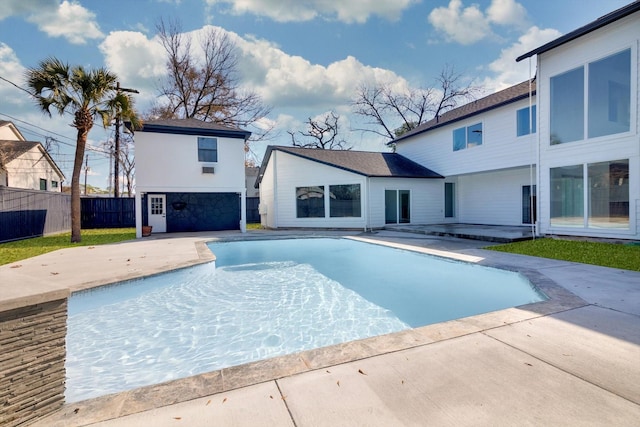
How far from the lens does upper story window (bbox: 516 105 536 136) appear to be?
11.6 meters

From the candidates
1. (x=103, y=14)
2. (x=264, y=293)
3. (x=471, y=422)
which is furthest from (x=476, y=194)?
(x=103, y=14)

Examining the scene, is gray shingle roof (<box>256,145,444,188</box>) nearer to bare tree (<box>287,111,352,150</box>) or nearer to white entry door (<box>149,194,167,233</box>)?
white entry door (<box>149,194,167,233</box>)

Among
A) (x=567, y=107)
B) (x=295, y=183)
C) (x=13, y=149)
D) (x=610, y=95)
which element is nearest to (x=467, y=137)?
(x=567, y=107)

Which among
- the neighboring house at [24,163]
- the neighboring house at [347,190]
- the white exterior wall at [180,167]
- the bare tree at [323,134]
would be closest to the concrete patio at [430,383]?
the neighboring house at [347,190]

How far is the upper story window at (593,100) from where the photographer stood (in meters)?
8.13

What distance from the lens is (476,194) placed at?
15727 millimetres

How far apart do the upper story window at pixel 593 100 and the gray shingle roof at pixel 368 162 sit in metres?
6.60

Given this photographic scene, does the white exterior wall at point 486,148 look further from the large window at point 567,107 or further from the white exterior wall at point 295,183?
the white exterior wall at point 295,183

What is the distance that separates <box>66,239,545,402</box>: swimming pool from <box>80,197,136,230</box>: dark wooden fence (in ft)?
45.9

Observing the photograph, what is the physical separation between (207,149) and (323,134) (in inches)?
716

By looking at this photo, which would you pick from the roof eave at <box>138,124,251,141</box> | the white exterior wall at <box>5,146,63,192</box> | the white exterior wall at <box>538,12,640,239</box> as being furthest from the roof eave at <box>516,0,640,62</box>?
the white exterior wall at <box>5,146,63,192</box>

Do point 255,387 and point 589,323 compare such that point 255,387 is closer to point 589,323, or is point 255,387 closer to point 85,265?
point 589,323

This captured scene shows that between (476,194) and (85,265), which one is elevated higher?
(476,194)

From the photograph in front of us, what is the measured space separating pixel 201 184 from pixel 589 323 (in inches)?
557
